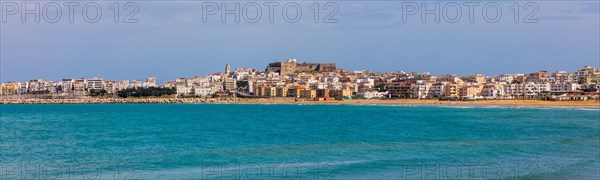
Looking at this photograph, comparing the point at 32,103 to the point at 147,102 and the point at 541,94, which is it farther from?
the point at 541,94

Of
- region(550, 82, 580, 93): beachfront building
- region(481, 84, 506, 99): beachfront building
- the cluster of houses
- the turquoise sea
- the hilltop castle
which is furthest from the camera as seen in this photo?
the hilltop castle

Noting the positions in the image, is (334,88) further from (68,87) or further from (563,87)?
(68,87)

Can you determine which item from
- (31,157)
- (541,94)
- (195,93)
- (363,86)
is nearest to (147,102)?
(195,93)

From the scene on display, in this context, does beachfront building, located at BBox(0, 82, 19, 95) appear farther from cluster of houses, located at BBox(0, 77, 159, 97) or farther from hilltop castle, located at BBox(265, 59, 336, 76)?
hilltop castle, located at BBox(265, 59, 336, 76)

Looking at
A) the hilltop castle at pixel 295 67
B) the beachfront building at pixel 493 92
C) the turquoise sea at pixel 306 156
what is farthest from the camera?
the hilltop castle at pixel 295 67

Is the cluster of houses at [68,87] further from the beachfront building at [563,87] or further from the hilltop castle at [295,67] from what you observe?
the beachfront building at [563,87]

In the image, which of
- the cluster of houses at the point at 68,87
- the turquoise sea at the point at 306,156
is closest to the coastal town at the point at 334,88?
the cluster of houses at the point at 68,87

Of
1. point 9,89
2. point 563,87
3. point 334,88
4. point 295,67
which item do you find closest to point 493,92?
point 563,87

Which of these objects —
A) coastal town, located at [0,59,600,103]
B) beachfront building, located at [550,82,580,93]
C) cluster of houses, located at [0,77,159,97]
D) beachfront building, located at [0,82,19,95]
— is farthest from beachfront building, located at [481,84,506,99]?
beachfront building, located at [0,82,19,95]
